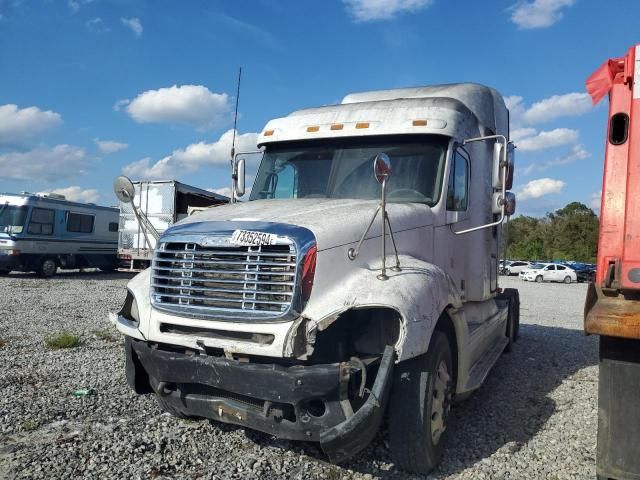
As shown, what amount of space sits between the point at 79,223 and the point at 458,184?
20546 millimetres

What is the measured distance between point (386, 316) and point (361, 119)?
2379mm

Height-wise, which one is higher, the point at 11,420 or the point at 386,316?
the point at 386,316

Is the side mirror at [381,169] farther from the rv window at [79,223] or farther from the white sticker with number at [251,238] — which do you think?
the rv window at [79,223]

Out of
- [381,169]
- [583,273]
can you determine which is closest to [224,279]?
[381,169]

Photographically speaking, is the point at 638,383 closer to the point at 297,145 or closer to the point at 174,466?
the point at 174,466

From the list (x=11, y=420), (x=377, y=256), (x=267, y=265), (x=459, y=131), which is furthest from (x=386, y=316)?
(x=11, y=420)

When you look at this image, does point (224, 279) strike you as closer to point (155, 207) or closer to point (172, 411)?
point (172, 411)

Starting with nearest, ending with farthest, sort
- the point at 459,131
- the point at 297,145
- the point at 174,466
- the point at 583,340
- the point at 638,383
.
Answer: the point at 638,383 < the point at 174,466 < the point at 459,131 < the point at 297,145 < the point at 583,340

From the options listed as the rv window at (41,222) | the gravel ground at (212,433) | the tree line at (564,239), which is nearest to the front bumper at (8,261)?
the rv window at (41,222)

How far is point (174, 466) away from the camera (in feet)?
13.0

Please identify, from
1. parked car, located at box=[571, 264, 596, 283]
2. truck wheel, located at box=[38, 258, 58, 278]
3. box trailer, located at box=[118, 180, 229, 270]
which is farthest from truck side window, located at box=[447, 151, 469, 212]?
parked car, located at box=[571, 264, 596, 283]

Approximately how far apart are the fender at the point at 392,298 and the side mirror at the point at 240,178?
8.77 ft

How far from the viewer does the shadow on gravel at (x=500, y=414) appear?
13.8 feet

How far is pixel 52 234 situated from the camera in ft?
68.5
